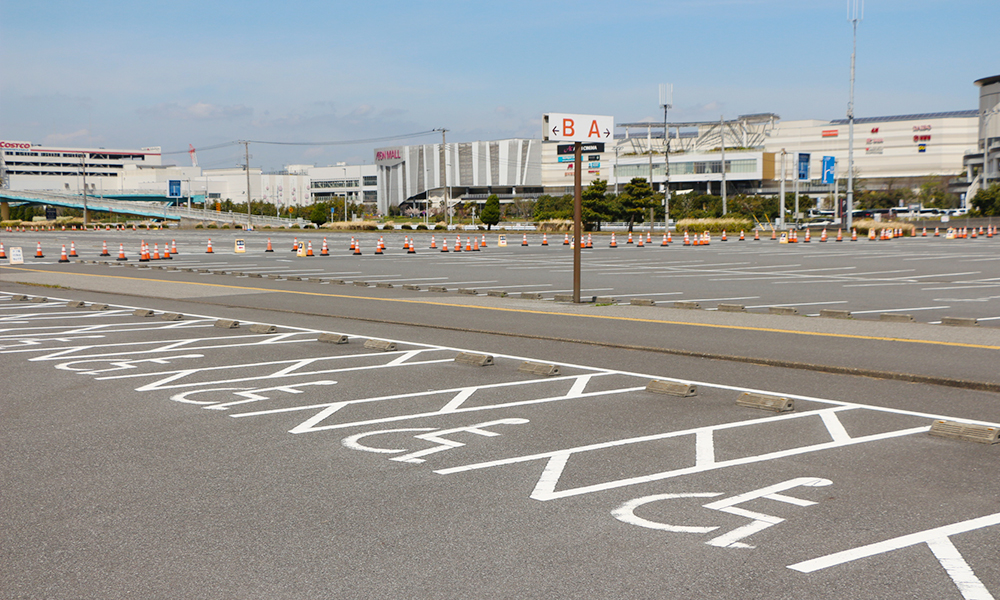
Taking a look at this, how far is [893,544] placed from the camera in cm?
447

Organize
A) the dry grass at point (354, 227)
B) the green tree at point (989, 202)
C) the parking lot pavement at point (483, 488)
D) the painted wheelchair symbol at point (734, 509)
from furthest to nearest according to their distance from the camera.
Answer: the dry grass at point (354, 227) < the green tree at point (989, 202) < the painted wheelchair symbol at point (734, 509) < the parking lot pavement at point (483, 488)

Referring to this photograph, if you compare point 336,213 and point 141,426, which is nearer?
point 141,426

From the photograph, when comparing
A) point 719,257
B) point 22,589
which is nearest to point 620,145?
point 719,257

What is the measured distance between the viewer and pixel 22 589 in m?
4.06

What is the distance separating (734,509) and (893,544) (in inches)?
34.9

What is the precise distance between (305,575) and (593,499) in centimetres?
187

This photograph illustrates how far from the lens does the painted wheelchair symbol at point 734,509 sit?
15.2 ft

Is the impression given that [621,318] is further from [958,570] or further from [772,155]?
[772,155]

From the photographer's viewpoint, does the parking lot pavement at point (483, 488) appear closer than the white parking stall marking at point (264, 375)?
Yes

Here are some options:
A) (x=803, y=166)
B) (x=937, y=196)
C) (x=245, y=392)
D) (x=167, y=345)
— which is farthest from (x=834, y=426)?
(x=937, y=196)

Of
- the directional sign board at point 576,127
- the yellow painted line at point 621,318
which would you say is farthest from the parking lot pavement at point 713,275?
the directional sign board at point 576,127

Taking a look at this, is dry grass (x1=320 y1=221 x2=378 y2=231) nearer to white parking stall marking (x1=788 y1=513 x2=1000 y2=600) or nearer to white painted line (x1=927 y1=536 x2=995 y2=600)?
white parking stall marking (x1=788 y1=513 x2=1000 y2=600)

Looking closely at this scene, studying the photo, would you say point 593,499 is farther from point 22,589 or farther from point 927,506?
point 22,589

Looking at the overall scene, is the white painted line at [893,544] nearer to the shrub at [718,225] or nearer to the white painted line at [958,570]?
the white painted line at [958,570]
